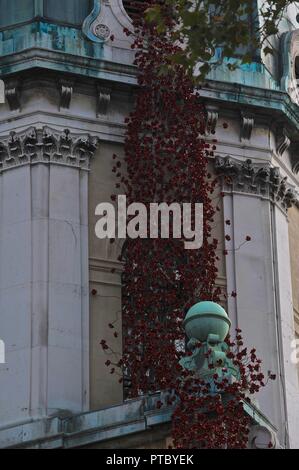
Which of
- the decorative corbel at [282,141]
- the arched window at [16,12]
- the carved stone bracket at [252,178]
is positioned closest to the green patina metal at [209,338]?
the carved stone bracket at [252,178]

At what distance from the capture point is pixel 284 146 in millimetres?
40562

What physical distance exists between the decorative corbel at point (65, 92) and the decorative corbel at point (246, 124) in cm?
304

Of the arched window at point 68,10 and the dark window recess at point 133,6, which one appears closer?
the arched window at point 68,10

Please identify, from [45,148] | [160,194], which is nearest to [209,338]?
[160,194]

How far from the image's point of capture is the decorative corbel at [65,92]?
38875mm

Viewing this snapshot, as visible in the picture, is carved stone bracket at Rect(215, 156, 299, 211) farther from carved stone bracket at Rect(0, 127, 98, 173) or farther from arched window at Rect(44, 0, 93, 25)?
arched window at Rect(44, 0, 93, 25)

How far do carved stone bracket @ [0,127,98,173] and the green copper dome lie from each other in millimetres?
5751

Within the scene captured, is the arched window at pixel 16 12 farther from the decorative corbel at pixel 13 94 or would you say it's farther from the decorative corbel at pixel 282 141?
the decorative corbel at pixel 282 141

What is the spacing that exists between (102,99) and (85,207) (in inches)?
76.2

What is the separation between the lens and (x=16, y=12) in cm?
3972

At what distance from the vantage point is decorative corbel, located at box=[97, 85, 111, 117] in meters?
39.1

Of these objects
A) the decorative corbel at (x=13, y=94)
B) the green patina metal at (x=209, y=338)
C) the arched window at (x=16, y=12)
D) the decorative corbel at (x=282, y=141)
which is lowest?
the green patina metal at (x=209, y=338)
